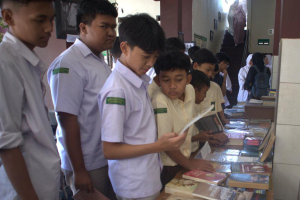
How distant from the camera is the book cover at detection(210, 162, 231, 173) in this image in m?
1.48

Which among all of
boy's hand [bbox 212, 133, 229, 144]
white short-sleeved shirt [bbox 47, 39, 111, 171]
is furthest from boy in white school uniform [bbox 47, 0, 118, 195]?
boy's hand [bbox 212, 133, 229, 144]

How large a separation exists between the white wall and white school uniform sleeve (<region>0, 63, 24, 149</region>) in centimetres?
575

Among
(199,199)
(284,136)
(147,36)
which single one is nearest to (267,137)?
(284,136)

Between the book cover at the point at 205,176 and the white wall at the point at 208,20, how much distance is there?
206 inches

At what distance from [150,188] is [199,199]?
25 cm

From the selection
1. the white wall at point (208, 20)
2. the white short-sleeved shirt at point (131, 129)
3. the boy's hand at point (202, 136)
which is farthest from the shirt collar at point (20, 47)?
the white wall at point (208, 20)

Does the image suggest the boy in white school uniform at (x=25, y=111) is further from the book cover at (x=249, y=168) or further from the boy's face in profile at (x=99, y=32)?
the book cover at (x=249, y=168)

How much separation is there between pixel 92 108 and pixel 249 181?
2.95ft

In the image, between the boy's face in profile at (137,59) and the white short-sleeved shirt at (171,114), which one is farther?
the white short-sleeved shirt at (171,114)

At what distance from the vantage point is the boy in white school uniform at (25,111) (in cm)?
81

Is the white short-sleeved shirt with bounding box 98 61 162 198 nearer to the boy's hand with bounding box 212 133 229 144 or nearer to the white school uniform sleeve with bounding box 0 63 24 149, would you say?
the white school uniform sleeve with bounding box 0 63 24 149

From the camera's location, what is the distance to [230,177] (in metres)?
1.36

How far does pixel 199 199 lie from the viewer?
3.91 ft

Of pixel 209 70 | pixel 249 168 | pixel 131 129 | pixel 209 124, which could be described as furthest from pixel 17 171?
pixel 209 70
